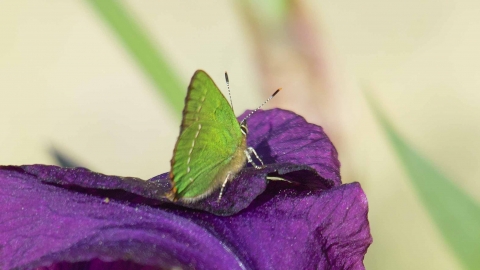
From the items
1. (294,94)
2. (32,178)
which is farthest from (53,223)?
(294,94)

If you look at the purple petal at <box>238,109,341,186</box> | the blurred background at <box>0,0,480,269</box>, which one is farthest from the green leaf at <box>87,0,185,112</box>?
the purple petal at <box>238,109,341,186</box>

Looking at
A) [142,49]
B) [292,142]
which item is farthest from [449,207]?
[142,49]

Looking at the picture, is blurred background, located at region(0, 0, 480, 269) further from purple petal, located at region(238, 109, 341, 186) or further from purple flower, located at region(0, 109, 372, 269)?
purple flower, located at region(0, 109, 372, 269)

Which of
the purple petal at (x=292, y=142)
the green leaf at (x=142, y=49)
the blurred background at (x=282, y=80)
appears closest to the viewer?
the purple petal at (x=292, y=142)

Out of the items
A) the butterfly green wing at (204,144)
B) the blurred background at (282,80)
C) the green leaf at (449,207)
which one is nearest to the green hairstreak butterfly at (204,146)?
the butterfly green wing at (204,144)

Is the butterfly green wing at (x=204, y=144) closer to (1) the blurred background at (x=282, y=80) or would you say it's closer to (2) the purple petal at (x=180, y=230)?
(2) the purple petal at (x=180, y=230)

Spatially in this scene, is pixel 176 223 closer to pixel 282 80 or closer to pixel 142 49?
pixel 142 49

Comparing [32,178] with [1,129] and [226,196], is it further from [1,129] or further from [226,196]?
[1,129]
